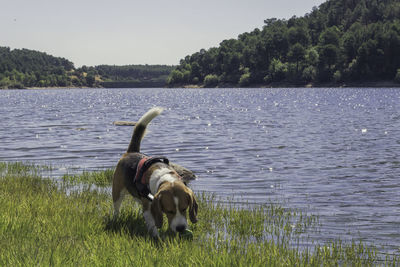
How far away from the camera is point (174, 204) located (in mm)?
6344

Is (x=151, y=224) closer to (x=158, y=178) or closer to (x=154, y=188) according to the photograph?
(x=154, y=188)

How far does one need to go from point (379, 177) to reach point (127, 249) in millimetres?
11836

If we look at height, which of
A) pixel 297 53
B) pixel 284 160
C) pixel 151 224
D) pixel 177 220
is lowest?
pixel 284 160

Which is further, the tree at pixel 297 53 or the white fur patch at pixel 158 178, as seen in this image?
the tree at pixel 297 53

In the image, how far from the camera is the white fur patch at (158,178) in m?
6.87

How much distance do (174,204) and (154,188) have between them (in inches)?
30.4

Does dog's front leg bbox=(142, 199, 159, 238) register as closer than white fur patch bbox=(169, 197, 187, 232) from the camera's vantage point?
No

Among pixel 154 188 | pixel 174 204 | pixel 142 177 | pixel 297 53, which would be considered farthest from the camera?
pixel 297 53

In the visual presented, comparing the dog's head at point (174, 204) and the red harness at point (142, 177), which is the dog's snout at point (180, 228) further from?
the red harness at point (142, 177)

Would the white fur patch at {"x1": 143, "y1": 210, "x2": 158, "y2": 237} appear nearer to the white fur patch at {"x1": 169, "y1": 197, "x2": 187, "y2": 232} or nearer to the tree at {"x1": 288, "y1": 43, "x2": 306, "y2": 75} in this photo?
the white fur patch at {"x1": 169, "y1": 197, "x2": 187, "y2": 232}

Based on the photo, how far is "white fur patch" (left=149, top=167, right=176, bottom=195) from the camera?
6.87 m

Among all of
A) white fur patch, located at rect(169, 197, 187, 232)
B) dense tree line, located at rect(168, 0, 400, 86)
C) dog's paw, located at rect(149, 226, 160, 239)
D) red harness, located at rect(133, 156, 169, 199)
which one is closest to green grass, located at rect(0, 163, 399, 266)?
dog's paw, located at rect(149, 226, 160, 239)

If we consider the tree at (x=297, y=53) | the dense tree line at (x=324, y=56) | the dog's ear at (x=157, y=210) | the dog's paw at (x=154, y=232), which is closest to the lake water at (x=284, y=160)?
the dog's paw at (x=154, y=232)

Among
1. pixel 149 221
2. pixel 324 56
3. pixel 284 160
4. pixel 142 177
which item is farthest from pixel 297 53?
pixel 149 221
